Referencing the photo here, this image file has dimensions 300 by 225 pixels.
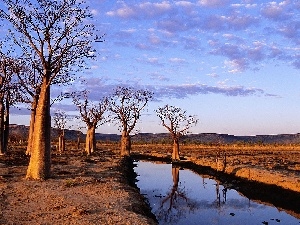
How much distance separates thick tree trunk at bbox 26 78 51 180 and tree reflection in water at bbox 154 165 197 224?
6.63 metres

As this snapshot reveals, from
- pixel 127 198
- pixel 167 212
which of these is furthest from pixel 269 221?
pixel 127 198

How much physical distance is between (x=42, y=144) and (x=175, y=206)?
8.03 meters

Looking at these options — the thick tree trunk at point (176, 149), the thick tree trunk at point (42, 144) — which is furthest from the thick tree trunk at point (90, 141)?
the thick tree trunk at point (42, 144)

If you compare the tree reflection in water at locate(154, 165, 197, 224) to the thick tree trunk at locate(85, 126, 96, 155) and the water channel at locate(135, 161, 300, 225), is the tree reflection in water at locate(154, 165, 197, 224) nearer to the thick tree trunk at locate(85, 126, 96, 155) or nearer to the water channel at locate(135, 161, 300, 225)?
the water channel at locate(135, 161, 300, 225)

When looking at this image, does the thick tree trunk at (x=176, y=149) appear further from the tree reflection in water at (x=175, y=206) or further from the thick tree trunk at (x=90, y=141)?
the tree reflection in water at (x=175, y=206)

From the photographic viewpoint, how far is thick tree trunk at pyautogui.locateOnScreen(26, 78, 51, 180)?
71.7 ft

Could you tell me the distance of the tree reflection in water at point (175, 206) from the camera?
1939 centimetres

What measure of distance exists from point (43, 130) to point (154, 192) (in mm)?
9342

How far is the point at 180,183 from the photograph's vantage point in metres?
32.5

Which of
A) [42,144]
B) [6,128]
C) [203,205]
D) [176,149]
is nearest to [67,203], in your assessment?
[42,144]

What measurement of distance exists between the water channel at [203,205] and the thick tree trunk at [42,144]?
6.23 metres

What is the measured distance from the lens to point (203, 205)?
2298 centimetres

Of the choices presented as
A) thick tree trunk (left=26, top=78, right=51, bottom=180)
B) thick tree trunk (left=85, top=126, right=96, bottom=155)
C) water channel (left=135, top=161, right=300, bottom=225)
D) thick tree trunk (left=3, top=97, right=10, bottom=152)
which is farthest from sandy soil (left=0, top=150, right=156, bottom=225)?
thick tree trunk (left=85, top=126, right=96, bottom=155)

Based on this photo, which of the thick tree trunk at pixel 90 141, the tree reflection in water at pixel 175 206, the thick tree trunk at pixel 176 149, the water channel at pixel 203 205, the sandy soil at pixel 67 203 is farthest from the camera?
the thick tree trunk at pixel 90 141
